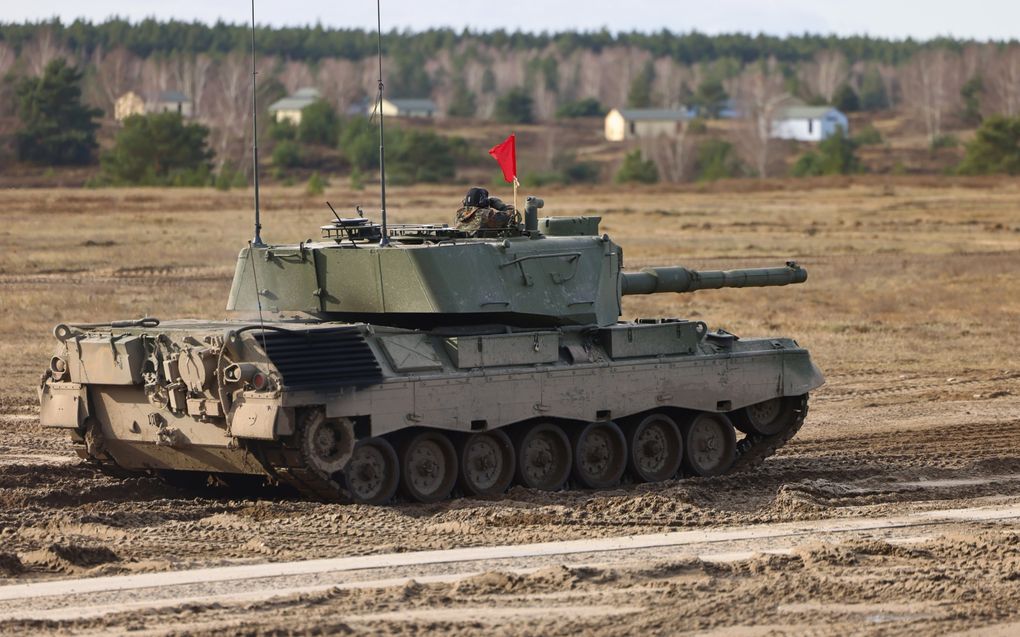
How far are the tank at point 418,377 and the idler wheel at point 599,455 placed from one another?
0.02 metres

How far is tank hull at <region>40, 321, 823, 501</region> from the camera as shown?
13742 mm

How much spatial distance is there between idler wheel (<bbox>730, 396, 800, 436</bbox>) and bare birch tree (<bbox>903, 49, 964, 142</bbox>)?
91.3 m

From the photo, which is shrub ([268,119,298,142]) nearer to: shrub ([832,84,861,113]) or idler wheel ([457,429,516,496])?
shrub ([832,84,861,113])

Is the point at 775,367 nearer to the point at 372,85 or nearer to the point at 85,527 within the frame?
the point at 85,527

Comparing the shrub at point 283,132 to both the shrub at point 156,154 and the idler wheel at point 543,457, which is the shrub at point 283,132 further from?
the idler wheel at point 543,457

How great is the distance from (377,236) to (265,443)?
233cm

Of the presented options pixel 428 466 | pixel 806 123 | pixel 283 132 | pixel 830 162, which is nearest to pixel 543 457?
pixel 428 466

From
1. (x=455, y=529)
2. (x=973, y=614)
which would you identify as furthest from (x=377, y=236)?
(x=973, y=614)

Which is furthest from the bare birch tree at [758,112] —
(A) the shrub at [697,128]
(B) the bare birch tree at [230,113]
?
(B) the bare birch tree at [230,113]

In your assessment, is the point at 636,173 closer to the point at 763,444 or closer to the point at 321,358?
the point at 763,444

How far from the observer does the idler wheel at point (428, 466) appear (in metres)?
14.6

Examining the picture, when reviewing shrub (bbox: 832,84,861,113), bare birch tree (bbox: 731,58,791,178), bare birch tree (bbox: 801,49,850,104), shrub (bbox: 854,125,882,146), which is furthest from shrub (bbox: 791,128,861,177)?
bare birch tree (bbox: 801,49,850,104)

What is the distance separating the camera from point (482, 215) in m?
15.9

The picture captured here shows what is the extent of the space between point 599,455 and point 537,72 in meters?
135
